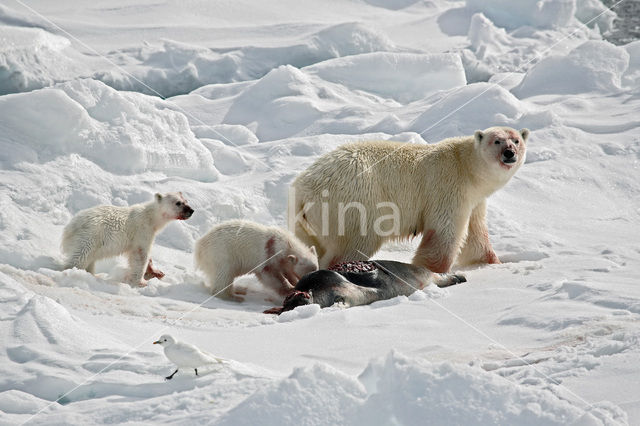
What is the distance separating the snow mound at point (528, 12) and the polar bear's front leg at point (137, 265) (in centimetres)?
1106

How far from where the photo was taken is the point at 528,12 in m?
15.5

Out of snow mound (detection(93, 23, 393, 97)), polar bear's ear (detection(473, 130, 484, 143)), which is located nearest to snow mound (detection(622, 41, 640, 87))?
snow mound (detection(93, 23, 393, 97))

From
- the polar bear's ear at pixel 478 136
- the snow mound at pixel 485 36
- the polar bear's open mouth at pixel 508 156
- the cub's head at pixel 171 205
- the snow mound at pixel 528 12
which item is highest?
the snow mound at pixel 528 12

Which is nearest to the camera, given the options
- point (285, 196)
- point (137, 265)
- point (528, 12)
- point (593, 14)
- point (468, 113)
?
point (137, 265)

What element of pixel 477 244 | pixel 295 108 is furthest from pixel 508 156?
pixel 295 108

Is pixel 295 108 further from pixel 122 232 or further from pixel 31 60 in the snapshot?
pixel 122 232

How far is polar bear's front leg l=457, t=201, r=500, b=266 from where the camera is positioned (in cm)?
702

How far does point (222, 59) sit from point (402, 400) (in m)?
10.5

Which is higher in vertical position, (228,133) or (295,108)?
(295,108)

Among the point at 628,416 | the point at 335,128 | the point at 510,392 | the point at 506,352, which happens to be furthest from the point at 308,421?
the point at 335,128

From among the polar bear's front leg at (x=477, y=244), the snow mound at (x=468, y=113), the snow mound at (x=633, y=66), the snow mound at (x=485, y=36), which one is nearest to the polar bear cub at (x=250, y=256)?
the polar bear's front leg at (x=477, y=244)

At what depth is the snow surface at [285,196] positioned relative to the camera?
308 centimetres

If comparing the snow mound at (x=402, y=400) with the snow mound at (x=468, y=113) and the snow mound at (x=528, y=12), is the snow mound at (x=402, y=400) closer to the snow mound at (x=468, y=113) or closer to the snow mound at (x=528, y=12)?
the snow mound at (x=468, y=113)

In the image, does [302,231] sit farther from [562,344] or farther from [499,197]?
[562,344]
